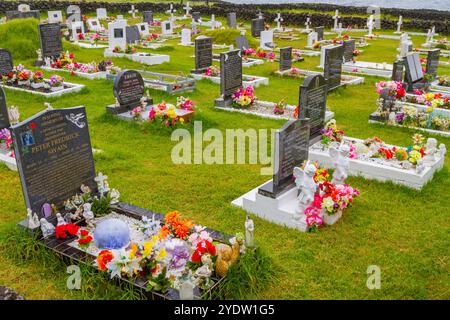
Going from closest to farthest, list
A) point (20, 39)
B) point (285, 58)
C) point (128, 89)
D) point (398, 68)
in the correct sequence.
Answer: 1. point (128, 89)
2. point (398, 68)
3. point (285, 58)
4. point (20, 39)

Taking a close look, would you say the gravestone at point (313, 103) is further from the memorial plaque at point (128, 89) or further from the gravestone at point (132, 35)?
the gravestone at point (132, 35)

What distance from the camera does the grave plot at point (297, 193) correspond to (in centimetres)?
686

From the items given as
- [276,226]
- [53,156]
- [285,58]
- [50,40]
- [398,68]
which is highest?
[50,40]

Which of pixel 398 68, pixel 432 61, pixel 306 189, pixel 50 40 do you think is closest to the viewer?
pixel 306 189

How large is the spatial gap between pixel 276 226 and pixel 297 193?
814 mm

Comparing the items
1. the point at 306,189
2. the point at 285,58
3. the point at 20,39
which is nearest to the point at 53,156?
the point at 306,189

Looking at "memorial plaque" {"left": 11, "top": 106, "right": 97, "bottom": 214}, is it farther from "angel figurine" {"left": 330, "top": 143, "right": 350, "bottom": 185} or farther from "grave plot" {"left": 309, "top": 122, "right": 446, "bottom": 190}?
"grave plot" {"left": 309, "top": 122, "right": 446, "bottom": 190}

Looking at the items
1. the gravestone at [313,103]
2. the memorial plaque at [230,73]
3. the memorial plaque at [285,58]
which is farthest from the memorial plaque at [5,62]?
the gravestone at [313,103]

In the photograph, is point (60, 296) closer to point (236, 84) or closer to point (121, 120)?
point (121, 120)

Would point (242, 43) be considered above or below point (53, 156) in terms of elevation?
below

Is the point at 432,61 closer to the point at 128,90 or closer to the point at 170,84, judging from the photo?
the point at 170,84

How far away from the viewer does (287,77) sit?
1750 centimetres

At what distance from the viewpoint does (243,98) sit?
13016 mm

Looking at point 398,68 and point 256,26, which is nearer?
point 398,68
